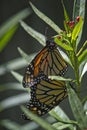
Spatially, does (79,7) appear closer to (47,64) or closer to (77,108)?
(47,64)

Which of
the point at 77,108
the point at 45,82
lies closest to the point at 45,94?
the point at 45,82

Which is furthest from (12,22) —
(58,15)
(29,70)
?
(29,70)

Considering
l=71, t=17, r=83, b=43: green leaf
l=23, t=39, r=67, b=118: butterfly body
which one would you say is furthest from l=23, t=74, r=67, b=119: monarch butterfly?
l=71, t=17, r=83, b=43: green leaf

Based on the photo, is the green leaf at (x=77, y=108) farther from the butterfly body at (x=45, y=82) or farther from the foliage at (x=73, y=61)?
the butterfly body at (x=45, y=82)

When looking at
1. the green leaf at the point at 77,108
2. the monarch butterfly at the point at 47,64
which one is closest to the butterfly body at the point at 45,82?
the monarch butterfly at the point at 47,64

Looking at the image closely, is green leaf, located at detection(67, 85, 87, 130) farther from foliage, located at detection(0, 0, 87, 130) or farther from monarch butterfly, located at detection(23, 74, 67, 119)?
monarch butterfly, located at detection(23, 74, 67, 119)

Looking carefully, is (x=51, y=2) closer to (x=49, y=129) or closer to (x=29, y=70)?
(x=29, y=70)
